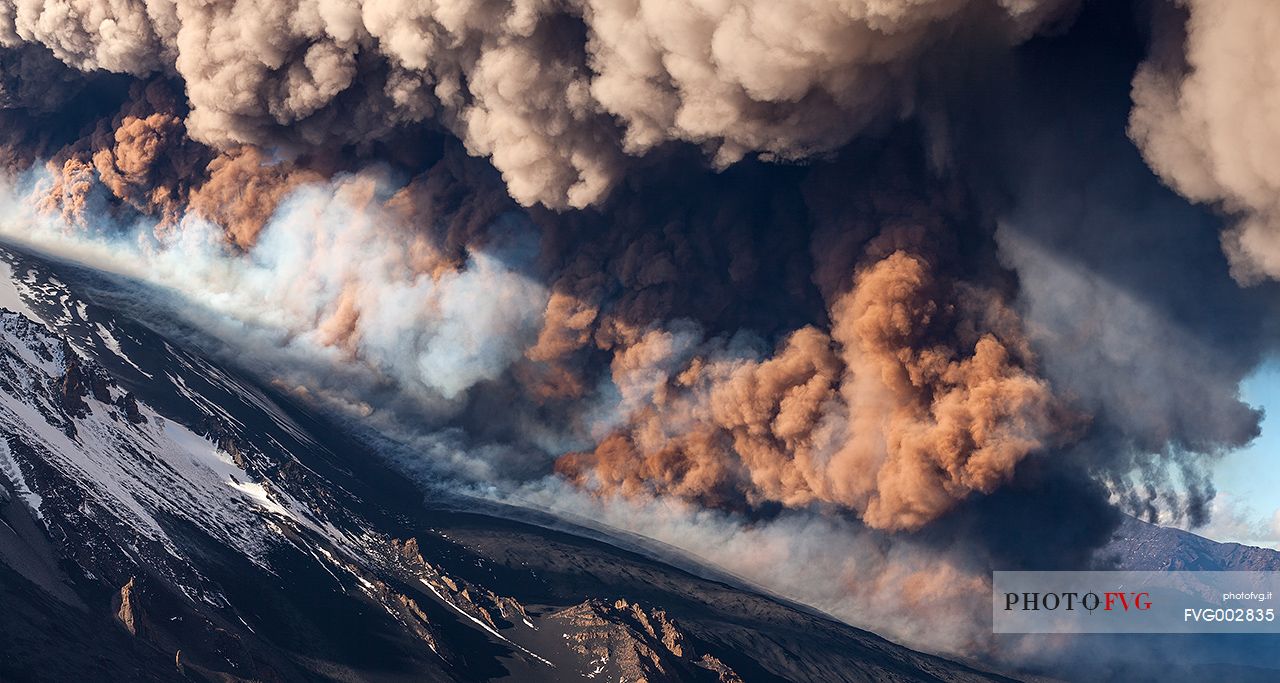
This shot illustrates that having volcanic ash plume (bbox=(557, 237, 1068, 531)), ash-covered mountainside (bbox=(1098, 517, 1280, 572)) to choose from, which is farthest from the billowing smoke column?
ash-covered mountainside (bbox=(1098, 517, 1280, 572))

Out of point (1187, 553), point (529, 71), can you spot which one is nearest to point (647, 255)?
point (529, 71)

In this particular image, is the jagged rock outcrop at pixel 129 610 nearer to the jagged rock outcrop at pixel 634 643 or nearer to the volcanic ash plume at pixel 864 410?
the jagged rock outcrop at pixel 634 643

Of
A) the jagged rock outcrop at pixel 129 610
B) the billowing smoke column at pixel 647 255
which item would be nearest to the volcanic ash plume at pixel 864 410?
the billowing smoke column at pixel 647 255

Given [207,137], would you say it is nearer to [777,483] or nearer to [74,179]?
[74,179]

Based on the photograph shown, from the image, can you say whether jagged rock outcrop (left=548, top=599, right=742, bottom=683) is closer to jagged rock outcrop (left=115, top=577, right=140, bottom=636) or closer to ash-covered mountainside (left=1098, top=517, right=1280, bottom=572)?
jagged rock outcrop (left=115, top=577, right=140, bottom=636)

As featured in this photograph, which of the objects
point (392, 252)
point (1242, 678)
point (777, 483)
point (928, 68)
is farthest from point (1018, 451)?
point (1242, 678)

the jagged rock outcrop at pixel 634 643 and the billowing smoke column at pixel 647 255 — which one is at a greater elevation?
the billowing smoke column at pixel 647 255
